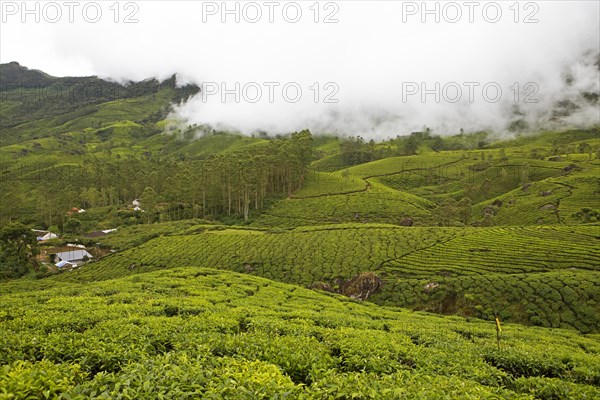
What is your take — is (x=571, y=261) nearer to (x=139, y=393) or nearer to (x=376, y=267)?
(x=376, y=267)

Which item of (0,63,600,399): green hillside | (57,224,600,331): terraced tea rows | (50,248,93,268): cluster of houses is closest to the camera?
(0,63,600,399): green hillside

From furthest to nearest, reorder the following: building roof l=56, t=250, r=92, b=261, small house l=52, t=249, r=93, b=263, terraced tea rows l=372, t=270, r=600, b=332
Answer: building roof l=56, t=250, r=92, b=261
small house l=52, t=249, r=93, b=263
terraced tea rows l=372, t=270, r=600, b=332

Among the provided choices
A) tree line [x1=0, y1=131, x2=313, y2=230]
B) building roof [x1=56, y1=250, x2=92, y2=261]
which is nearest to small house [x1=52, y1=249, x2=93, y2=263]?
building roof [x1=56, y1=250, x2=92, y2=261]

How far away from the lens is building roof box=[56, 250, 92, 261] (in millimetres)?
78625

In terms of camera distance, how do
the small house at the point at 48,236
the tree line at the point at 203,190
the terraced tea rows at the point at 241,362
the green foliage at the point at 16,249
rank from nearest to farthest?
the terraced tea rows at the point at 241,362 < the green foliage at the point at 16,249 < the small house at the point at 48,236 < the tree line at the point at 203,190

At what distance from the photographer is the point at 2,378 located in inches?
260

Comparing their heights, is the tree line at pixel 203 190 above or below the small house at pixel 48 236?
above

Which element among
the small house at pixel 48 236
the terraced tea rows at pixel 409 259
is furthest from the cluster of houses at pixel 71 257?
the small house at pixel 48 236

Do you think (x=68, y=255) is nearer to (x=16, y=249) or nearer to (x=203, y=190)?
(x=16, y=249)

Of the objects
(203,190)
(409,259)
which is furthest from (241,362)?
(203,190)

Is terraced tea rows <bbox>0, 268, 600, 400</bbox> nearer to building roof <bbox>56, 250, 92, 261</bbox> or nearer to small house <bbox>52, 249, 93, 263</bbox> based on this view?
small house <bbox>52, 249, 93, 263</bbox>

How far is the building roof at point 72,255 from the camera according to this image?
78625 millimetres

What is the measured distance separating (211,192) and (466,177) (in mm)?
113871

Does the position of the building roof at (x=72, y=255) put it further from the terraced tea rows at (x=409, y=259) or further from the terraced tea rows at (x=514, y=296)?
the terraced tea rows at (x=514, y=296)
